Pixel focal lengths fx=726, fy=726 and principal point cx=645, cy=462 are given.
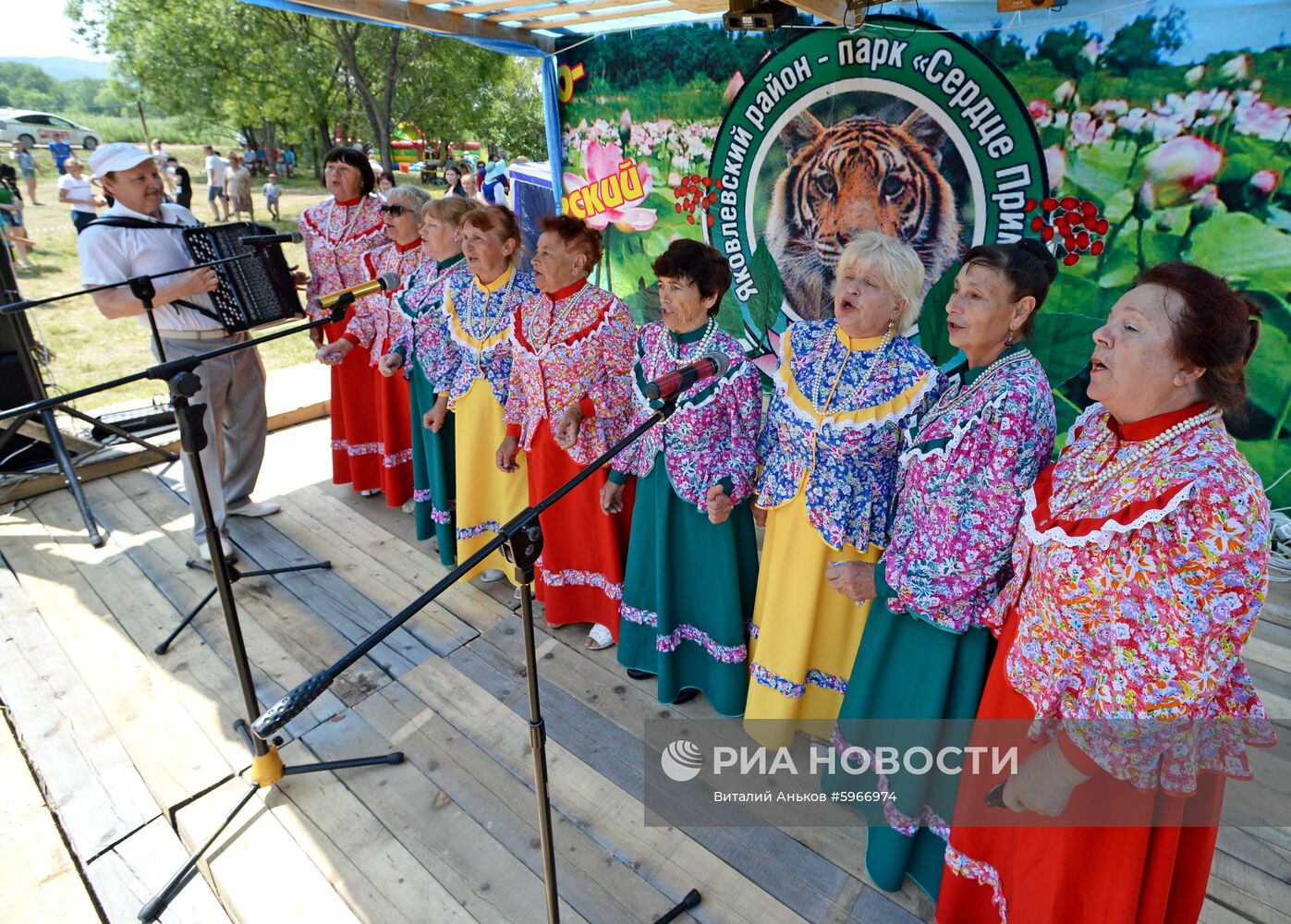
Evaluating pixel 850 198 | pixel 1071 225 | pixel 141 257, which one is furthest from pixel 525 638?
pixel 850 198

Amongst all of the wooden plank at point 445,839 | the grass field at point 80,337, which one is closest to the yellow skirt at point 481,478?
the wooden plank at point 445,839

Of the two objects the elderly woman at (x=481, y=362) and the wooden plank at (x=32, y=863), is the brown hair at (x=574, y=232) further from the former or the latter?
the wooden plank at (x=32, y=863)

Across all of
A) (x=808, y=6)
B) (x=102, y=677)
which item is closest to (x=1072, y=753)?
(x=808, y=6)

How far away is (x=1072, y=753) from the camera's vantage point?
1.32m

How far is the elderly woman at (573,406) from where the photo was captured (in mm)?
2664

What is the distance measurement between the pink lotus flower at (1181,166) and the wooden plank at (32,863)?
4.73m

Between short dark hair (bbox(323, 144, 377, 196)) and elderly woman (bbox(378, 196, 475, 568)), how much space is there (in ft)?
1.80

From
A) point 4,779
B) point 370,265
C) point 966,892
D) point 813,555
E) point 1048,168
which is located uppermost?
point 1048,168

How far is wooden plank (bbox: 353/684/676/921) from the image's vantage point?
1986mm

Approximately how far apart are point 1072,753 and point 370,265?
11.9 ft

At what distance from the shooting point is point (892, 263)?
1.84 m

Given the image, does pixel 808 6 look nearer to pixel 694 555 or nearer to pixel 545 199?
pixel 694 555

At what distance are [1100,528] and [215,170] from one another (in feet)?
60.6

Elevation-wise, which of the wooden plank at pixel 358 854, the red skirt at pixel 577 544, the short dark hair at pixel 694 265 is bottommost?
the wooden plank at pixel 358 854
